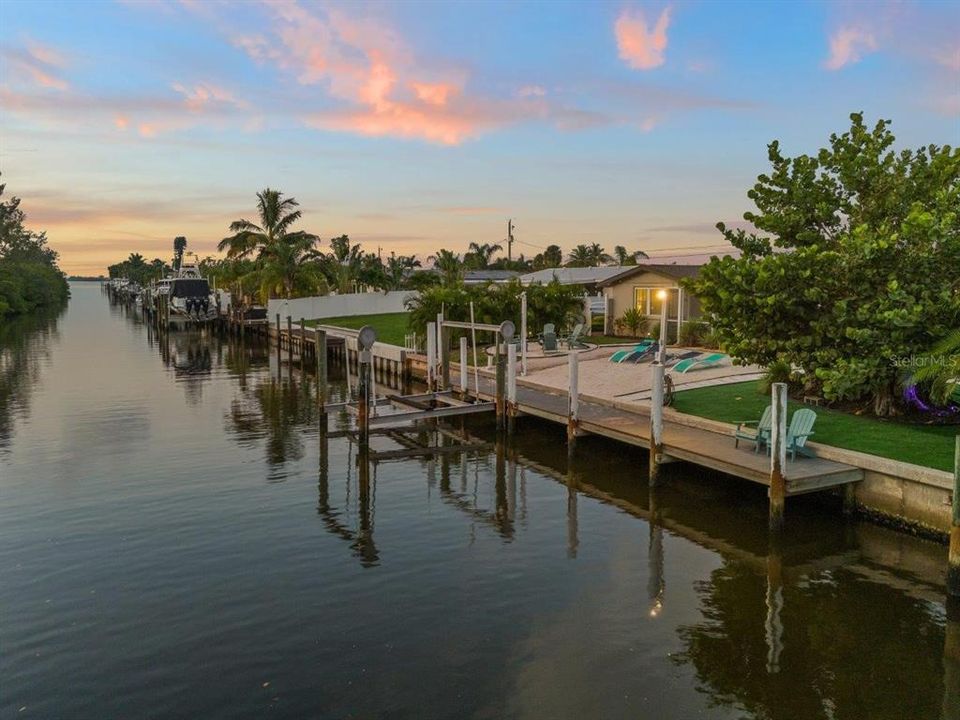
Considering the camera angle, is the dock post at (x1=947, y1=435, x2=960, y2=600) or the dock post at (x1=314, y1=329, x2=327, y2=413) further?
the dock post at (x1=314, y1=329, x2=327, y2=413)

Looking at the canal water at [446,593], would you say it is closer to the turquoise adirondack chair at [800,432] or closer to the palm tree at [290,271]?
the turquoise adirondack chair at [800,432]

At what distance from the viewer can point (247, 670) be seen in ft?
28.9

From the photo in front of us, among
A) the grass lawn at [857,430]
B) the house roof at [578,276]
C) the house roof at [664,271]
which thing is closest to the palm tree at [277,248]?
the house roof at [578,276]

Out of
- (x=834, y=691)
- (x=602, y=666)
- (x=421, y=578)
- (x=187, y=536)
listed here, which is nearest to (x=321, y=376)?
(x=187, y=536)

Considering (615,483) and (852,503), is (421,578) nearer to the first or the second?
(615,483)

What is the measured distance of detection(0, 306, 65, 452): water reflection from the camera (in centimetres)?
2639

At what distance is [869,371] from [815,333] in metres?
1.53

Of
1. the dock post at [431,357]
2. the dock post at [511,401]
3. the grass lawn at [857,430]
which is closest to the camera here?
the grass lawn at [857,430]

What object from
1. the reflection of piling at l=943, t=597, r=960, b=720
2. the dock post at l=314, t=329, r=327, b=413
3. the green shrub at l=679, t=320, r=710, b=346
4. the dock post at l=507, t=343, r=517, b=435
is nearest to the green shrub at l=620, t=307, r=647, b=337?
the green shrub at l=679, t=320, r=710, b=346

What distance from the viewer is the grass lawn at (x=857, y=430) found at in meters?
13.6

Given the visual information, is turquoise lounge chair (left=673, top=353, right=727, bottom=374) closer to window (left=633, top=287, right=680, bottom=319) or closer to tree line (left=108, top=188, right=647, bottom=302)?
window (left=633, top=287, right=680, bottom=319)

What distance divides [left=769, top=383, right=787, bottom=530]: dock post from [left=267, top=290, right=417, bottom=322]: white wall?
4719 cm

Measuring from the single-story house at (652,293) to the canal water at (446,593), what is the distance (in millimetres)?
14499

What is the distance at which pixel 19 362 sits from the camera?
42.7 m
